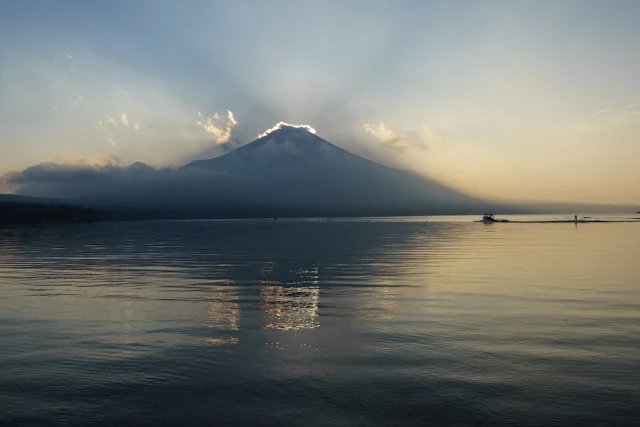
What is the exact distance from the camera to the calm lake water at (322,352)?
1195cm

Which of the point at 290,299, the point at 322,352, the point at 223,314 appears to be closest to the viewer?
the point at 322,352

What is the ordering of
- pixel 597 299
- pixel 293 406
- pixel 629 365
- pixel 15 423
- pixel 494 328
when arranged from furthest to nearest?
pixel 597 299, pixel 494 328, pixel 629 365, pixel 293 406, pixel 15 423

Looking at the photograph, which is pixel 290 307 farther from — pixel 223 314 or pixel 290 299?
pixel 223 314

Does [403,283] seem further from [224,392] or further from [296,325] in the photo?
[224,392]

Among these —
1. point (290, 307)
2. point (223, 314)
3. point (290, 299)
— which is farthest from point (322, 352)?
point (290, 299)

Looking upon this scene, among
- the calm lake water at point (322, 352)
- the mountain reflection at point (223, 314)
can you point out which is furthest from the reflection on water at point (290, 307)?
the mountain reflection at point (223, 314)

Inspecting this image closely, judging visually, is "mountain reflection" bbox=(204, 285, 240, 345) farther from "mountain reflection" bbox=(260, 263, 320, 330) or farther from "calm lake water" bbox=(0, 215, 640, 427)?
"mountain reflection" bbox=(260, 263, 320, 330)

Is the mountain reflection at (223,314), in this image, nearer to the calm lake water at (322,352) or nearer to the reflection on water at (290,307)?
the calm lake water at (322,352)

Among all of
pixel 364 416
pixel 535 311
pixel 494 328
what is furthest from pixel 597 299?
pixel 364 416

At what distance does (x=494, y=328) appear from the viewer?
66.4 ft

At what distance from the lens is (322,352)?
16984 millimetres

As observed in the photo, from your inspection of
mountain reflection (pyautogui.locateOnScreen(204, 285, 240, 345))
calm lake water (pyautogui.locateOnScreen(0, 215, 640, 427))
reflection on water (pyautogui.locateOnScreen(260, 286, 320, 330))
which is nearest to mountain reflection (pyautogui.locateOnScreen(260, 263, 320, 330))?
reflection on water (pyautogui.locateOnScreen(260, 286, 320, 330))

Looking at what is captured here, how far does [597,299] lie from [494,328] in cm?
1040

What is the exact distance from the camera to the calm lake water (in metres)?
12.0
